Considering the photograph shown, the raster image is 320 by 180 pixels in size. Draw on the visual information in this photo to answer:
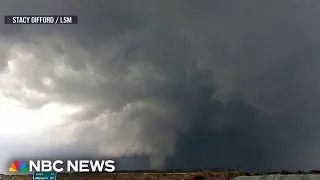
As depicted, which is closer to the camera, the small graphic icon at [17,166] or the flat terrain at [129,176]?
the small graphic icon at [17,166]

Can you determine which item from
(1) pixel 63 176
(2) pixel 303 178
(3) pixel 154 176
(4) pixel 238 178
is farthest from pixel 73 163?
(2) pixel 303 178

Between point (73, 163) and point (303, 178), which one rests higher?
point (73, 163)

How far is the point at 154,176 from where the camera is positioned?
192875 mm

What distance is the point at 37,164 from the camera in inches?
5753

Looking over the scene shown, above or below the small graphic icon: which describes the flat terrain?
below

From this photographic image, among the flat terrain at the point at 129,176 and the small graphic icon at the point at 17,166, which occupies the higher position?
the small graphic icon at the point at 17,166

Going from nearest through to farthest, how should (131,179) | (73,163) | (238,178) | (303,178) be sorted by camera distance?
(303,178) → (73,163) → (238,178) → (131,179)

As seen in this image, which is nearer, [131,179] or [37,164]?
[37,164]

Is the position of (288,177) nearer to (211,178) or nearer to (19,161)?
(211,178)

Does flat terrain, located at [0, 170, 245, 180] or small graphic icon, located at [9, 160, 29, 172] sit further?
flat terrain, located at [0, 170, 245, 180]

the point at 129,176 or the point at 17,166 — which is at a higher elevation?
the point at 17,166

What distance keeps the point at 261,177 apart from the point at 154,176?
4829 centimetres

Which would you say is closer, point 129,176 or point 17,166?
point 17,166

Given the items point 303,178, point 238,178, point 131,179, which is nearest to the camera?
point 303,178
